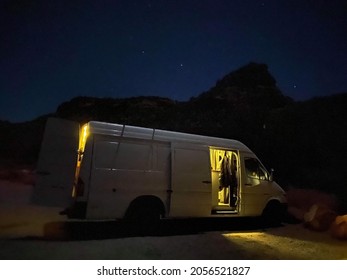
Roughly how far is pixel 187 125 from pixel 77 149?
→ 598 inches

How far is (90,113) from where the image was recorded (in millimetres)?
19219

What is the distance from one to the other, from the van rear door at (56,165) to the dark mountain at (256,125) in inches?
340

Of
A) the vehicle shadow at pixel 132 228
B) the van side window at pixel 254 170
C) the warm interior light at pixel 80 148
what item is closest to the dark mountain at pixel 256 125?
the van side window at pixel 254 170

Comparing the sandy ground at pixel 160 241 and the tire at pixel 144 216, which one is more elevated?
the tire at pixel 144 216

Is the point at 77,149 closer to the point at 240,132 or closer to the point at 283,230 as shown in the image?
the point at 283,230

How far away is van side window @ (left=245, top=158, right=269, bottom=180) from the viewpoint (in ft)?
22.4

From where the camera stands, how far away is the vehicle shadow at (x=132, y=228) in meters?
5.33

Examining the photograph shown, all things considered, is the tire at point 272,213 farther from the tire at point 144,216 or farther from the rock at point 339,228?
the tire at point 144,216

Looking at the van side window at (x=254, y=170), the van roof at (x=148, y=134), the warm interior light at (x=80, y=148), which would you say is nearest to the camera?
the warm interior light at (x=80, y=148)

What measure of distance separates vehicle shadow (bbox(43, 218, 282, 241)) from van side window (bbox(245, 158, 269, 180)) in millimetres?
1110

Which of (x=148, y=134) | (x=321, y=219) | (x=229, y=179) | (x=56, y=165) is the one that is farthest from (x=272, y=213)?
(x=56, y=165)

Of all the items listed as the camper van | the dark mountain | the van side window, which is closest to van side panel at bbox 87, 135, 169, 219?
the camper van

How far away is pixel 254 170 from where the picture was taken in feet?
22.6
